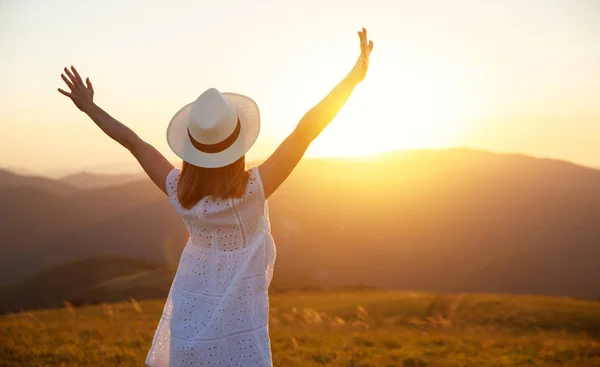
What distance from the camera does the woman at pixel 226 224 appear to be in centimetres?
358

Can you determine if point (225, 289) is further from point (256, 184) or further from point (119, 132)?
point (119, 132)

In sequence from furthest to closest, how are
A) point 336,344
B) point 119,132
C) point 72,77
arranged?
point 336,344, point 72,77, point 119,132

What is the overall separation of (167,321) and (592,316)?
14.0 metres

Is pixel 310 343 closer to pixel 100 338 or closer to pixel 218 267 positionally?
pixel 100 338

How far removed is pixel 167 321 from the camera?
4.10 m

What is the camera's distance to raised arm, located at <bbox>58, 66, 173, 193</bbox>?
4.00 meters

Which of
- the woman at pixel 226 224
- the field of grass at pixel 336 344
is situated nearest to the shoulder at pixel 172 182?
the woman at pixel 226 224

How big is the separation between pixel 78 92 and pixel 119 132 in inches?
23.7

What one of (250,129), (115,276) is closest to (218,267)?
(250,129)

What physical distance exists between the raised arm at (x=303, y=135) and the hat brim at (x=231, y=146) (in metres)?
0.20

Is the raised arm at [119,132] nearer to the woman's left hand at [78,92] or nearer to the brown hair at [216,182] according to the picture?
the woman's left hand at [78,92]

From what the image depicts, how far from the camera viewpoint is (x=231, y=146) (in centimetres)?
357

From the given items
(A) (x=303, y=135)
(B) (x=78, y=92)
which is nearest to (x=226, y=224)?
(A) (x=303, y=135)

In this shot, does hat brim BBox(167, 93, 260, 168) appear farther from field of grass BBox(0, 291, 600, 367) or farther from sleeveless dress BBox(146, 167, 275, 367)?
field of grass BBox(0, 291, 600, 367)
